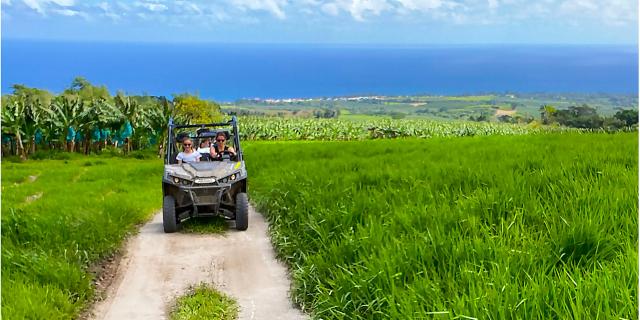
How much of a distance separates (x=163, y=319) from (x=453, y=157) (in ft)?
18.5

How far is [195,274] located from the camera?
19.8ft

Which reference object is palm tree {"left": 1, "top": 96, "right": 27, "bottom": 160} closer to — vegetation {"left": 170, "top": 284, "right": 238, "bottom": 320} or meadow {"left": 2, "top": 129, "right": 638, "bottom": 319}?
meadow {"left": 2, "top": 129, "right": 638, "bottom": 319}

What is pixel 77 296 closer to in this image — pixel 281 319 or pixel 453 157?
Answer: pixel 281 319

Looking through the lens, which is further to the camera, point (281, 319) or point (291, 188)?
point (291, 188)

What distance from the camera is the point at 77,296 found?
5.24m

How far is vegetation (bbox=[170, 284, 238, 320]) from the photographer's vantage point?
4.83m

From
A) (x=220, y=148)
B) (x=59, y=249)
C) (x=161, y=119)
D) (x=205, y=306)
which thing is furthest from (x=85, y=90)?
(x=205, y=306)

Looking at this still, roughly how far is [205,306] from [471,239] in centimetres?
201

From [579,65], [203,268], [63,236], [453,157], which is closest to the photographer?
[203,268]

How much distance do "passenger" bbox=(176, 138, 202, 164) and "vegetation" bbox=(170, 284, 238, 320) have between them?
278cm

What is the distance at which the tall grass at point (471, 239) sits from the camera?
3287 mm

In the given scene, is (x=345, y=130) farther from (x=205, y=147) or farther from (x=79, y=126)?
(x=205, y=147)

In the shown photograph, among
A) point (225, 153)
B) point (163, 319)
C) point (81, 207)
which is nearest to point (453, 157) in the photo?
point (225, 153)

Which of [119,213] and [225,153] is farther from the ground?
[225,153]
